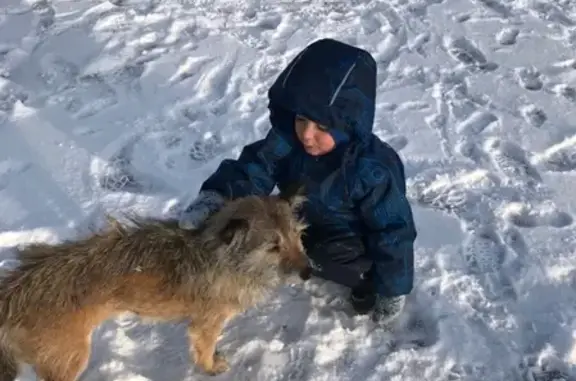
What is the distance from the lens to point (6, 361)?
3.44m

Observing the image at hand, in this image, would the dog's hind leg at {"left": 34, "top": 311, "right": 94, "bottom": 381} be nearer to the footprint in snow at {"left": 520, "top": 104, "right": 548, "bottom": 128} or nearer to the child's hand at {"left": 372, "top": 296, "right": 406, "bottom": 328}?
A: the child's hand at {"left": 372, "top": 296, "right": 406, "bottom": 328}

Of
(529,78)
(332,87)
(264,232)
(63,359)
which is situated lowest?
(529,78)

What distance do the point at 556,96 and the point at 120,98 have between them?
3472 mm

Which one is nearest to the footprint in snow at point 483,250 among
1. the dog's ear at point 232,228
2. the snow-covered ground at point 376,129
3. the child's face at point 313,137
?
the snow-covered ground at point 376,129

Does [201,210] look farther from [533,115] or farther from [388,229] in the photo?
[533,115]

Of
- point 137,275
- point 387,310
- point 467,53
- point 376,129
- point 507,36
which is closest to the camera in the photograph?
point 137,275

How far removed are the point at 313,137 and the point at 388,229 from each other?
0.68 m

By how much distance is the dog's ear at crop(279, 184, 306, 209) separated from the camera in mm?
3629

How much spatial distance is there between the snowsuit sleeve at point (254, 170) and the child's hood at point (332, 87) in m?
0.45

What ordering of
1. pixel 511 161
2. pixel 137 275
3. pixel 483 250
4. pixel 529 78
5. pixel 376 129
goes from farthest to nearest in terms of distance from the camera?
pixel 529 78 → pixel 376 129 → pixel 511 161 → pixel 483 250 → pixel 137 275

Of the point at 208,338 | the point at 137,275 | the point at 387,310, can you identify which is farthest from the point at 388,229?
the point at 137,275

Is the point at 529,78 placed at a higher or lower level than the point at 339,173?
lower

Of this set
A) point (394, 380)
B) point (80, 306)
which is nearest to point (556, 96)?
point (394, 380)

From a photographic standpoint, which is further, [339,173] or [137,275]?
[339,173]
